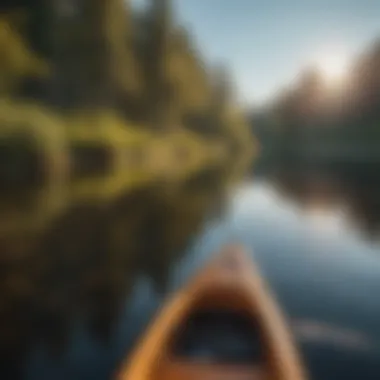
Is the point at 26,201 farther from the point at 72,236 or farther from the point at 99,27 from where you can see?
the point at 99,27

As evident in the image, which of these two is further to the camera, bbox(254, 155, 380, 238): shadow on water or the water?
bbox(254, 155, 380, 238): shadow on water

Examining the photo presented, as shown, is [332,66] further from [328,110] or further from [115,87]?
[115,87]

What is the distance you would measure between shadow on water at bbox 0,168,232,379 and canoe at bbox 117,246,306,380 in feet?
0.83

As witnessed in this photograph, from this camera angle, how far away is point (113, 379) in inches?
68.1

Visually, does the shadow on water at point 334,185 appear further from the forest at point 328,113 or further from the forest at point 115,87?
the forest at point 115,87

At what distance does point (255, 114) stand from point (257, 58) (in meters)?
0.20

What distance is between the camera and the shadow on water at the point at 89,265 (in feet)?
6.31

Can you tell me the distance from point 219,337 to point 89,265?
984mm

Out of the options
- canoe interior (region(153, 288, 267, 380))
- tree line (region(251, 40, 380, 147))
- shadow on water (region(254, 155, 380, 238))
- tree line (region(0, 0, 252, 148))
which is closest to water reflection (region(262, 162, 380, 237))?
shadow on water (region(254, 155, 380, 238))

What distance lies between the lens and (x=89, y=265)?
8.48 feet

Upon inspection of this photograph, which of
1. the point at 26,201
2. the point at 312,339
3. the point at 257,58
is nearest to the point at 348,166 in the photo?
the point at 257,58

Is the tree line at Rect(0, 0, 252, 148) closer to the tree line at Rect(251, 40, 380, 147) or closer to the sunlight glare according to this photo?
the tree line at Rect(251, 40, 380, 147)

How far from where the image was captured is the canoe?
1.52 m

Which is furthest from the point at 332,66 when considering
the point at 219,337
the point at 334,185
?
the point at 219,337
